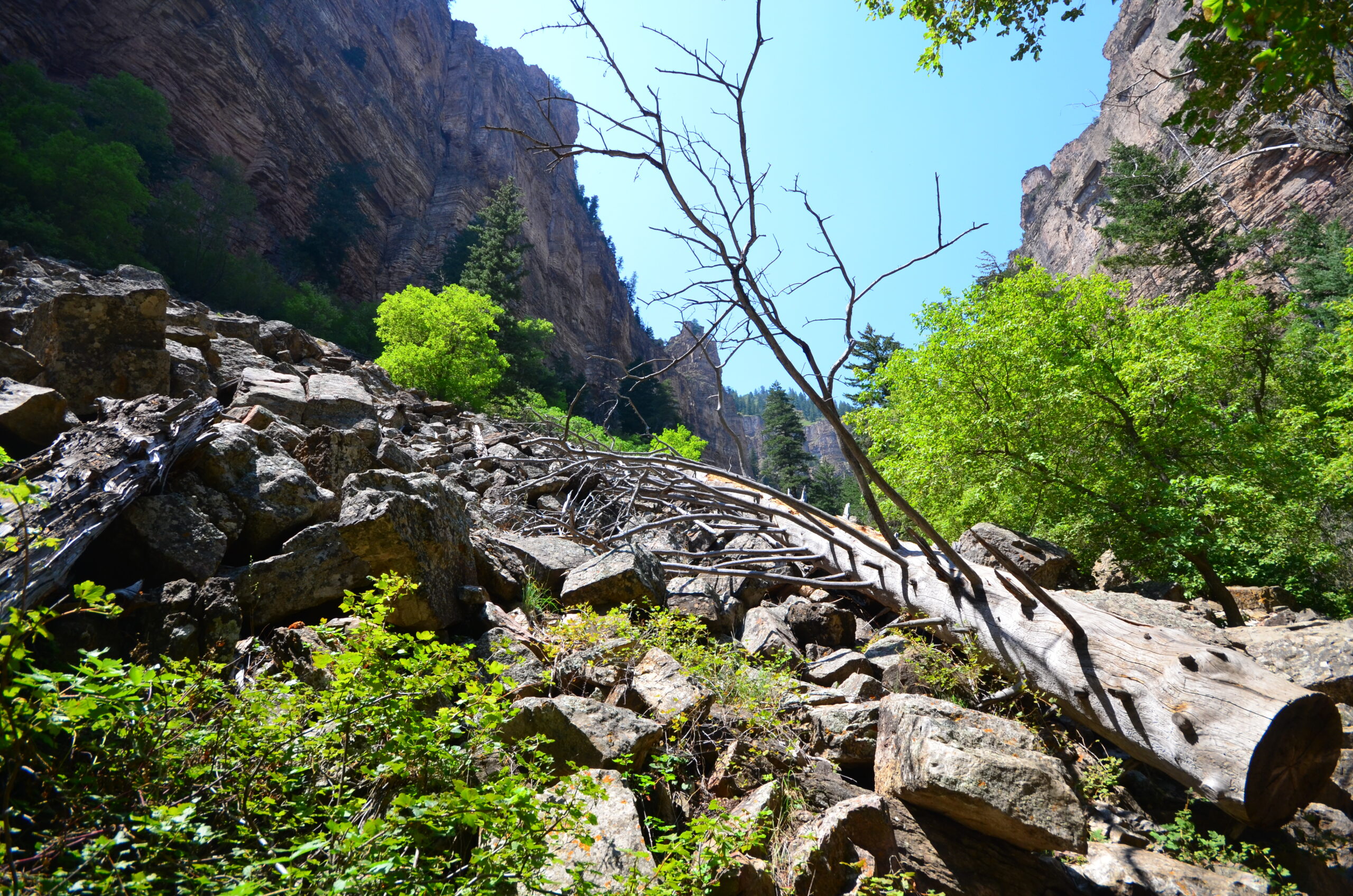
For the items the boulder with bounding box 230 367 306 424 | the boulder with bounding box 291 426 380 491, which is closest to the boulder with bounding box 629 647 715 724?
the boulder with bounding box 291 426 380 491

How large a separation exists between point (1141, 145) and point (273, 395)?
4945cm

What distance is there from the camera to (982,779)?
260 centimetres

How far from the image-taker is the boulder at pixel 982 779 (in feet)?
8.27

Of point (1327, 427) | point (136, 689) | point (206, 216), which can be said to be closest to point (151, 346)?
point (136, 689)

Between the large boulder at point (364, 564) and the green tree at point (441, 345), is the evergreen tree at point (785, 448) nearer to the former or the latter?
the green tree at point (441, 345)

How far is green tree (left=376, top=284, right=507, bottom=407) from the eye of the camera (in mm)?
19312

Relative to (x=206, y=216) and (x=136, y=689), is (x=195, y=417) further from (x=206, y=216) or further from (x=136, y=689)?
(x=206, y=216)

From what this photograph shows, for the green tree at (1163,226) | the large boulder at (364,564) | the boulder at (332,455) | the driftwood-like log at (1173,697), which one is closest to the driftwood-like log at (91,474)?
the large boulder at (364,564)

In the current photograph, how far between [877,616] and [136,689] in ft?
17.8

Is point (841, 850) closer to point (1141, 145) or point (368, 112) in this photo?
point (1141, 145)

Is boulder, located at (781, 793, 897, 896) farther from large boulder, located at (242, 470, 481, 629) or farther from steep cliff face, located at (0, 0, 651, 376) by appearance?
steep cliff face, located at (0, 0, 651, 376)

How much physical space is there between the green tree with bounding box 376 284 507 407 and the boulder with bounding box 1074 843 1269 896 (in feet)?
62.8

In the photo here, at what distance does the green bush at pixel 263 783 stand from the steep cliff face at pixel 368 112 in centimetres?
2424

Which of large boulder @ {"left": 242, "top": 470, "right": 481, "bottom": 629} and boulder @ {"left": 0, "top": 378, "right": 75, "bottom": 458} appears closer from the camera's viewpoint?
large boulder @ {"left": 242, "top": 470, "right": 481, "bottom": 629}
